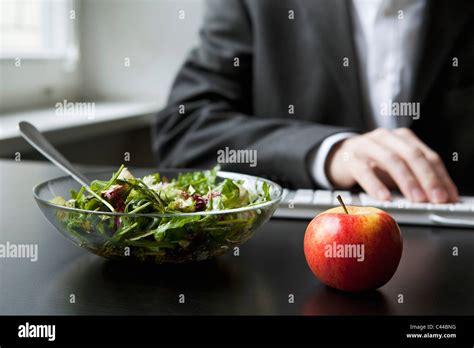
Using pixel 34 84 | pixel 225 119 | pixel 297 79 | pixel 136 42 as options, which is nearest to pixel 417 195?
pixel 225 119

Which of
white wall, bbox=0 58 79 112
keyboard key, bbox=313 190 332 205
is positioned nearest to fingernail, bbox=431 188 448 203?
keyboard key, bbox=313 190 332 205

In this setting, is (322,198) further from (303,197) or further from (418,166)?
(418,166)

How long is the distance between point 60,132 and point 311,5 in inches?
39.3

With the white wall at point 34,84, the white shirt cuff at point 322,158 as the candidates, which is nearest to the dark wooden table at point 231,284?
the white shirt cuff at point 322,158

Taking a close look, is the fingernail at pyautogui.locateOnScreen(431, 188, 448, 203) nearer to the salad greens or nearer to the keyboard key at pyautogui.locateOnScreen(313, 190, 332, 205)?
the keyboard key at pyautogui.locateOnScreen(313, 190, 332, 205)

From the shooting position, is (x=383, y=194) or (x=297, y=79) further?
(x=297, y=79)

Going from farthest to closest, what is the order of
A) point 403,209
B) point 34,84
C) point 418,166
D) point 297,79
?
point 34,84
point 297,79
point 418,166
point 403,209

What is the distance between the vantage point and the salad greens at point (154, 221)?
1.89 ft

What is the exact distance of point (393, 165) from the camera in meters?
0.96

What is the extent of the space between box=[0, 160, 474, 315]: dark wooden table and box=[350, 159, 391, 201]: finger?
0.52 feet

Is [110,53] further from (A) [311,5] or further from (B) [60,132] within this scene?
(A) [311,5]

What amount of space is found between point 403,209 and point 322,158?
0.27 m

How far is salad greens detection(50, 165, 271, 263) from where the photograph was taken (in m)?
0.58

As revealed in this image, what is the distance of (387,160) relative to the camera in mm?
971
